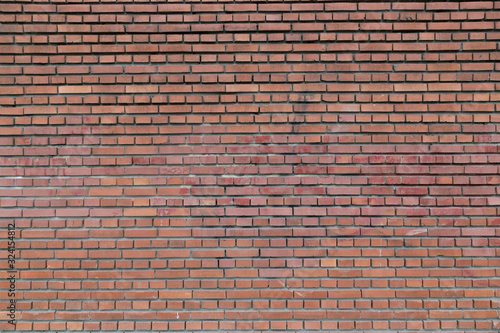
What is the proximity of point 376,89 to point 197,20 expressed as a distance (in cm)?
157

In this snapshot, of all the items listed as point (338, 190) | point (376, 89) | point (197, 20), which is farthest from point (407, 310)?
point (197, 20)

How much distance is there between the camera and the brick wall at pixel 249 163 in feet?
8.42

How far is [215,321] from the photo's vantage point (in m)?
2.56

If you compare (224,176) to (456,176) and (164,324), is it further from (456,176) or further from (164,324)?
(456,176)

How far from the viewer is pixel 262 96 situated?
2.62 m

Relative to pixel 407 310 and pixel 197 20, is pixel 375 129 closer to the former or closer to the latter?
pixel 407 310

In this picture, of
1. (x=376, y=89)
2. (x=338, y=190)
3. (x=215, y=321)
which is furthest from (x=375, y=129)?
(x=215, y=321)

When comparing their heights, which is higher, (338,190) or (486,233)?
(338,190)

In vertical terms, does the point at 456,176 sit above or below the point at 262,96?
below

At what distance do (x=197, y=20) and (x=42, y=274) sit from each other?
2.41m

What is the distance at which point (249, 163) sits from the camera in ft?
8.55

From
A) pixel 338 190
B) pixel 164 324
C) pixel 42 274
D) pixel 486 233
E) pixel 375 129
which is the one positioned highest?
pixel 375 129

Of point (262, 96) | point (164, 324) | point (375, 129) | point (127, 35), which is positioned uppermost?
point (127, 35)

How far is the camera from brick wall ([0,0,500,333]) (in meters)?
2.57
